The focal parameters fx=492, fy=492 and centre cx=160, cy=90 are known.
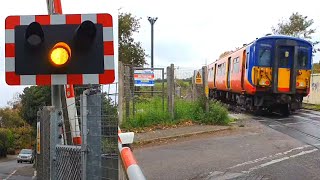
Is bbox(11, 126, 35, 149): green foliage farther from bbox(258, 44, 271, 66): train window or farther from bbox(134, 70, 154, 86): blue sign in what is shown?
bbox(134, 70, 154, 86): blue sign

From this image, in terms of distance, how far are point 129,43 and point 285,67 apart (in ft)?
72.3

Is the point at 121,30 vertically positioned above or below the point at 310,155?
above

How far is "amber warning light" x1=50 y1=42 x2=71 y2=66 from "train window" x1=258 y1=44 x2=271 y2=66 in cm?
1557

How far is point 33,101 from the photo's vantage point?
54031 mm

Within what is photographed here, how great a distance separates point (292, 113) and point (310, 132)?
7721mm

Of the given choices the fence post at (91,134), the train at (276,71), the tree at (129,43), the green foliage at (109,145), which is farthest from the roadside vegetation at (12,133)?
the fence post at (91,134)

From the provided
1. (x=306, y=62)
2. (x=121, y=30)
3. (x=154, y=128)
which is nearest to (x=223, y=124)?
(x=154, y=128)

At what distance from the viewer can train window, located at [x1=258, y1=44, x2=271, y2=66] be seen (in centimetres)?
1936

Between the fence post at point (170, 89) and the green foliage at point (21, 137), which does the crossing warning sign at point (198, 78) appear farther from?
the green foliage at point (21, 137)

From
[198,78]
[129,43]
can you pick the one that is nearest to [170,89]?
[198,78]

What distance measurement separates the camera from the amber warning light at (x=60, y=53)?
4.48 metres

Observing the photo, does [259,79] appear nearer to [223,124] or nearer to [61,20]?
[223,124]

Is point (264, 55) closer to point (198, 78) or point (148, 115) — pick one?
point (198, 78)

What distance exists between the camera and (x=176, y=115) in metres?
16.9
